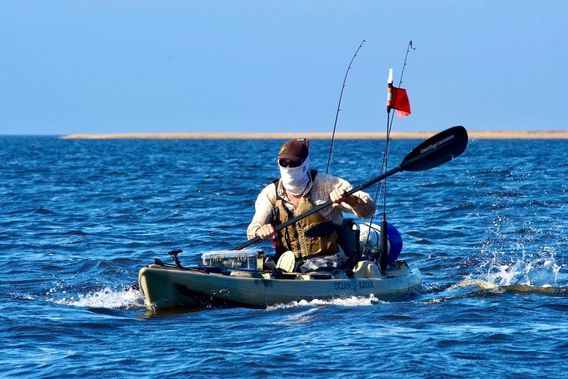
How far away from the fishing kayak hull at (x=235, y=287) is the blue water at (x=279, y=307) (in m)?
0.12

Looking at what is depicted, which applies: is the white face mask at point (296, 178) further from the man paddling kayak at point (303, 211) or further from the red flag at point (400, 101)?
the red flag at point (400, 101)

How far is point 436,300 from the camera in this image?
11227 mm

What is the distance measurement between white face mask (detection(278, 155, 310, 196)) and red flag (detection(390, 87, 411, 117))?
1.56m

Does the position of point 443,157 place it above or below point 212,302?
above

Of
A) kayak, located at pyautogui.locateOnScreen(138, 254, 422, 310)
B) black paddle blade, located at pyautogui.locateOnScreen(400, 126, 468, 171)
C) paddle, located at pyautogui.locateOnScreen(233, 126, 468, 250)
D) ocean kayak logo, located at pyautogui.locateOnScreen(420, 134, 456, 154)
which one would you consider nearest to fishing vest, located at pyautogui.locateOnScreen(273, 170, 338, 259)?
kayak, located at pyautogui.locateOnScreen(138, 254, 422, 310)

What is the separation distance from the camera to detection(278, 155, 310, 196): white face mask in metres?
10.8

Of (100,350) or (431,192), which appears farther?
(431,192)

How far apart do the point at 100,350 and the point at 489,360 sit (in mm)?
2974

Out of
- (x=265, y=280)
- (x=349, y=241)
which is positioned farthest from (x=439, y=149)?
(x=265, y=280)

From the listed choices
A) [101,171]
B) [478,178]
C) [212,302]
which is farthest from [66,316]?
[101,171]

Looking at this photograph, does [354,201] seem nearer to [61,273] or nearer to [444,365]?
[444,365]

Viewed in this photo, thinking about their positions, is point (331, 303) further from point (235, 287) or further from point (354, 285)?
point (235, 287)

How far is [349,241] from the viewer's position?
1125 cm

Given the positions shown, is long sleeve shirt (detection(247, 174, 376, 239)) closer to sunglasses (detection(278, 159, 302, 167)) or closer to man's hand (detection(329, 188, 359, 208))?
man's hand (detection(329, 188, 359, 208))
